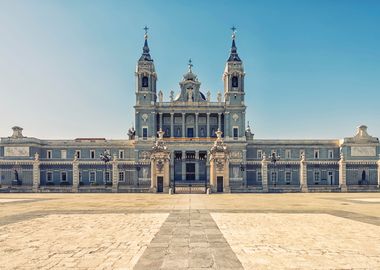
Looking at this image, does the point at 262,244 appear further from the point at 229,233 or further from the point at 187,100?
the point at 187,100

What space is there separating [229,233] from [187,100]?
2592 inches

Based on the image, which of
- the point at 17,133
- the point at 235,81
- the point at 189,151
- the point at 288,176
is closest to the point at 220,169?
the point at 189,151

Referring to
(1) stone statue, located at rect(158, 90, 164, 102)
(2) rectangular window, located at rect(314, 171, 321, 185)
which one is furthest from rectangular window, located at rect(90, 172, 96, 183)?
(2) rectangular window, located at rect(314, 171, 321, 185)

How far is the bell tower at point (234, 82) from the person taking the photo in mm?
76000

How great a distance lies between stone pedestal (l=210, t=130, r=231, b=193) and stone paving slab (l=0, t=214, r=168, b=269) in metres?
27.7

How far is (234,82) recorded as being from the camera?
7662cm

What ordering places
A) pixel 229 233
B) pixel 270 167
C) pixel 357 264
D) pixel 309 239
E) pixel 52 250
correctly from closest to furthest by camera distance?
pixel 357 264 < pixel 52 250 < pixel 309 239 < pixel 229 233 < pixel 270 167

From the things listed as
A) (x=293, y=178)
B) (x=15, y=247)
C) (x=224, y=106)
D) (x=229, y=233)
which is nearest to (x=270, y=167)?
(x=293, y=178)

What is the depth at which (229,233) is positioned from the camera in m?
14.1

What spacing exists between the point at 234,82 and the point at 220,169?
34.8 metres

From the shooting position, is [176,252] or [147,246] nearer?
[176,252]

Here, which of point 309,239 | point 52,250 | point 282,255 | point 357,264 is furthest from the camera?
point 309,239

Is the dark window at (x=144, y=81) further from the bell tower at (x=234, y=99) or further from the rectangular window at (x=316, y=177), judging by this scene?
the rectangular window at (x=316, y=177)

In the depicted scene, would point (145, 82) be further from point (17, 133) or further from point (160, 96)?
point (17, 133)
